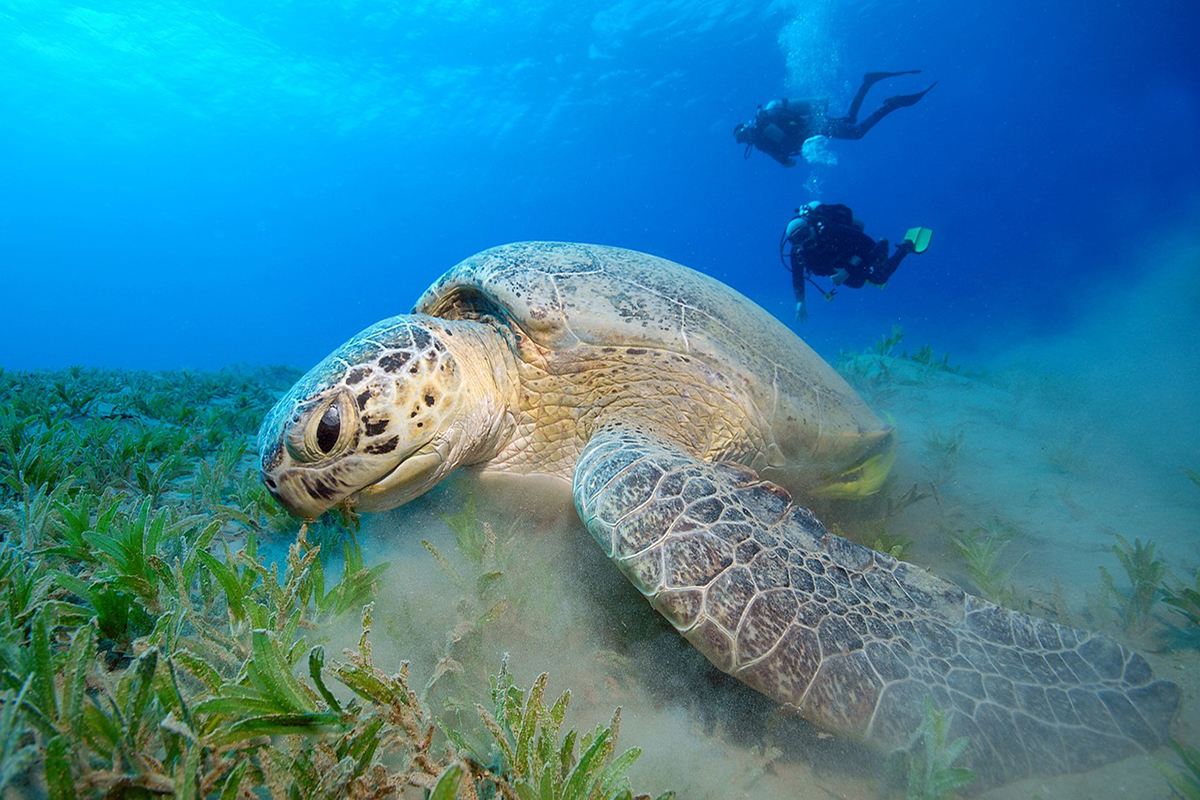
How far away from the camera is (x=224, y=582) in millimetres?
1312

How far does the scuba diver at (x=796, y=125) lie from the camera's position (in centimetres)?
1266

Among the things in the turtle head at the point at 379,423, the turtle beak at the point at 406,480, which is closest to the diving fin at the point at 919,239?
the turtle head at the point at 379,423

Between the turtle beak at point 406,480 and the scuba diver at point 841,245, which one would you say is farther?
the scuba diver at point 841,245

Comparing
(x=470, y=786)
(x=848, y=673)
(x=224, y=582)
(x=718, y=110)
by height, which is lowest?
(x=224, y=582)

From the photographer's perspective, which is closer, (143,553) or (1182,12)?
(143,553)

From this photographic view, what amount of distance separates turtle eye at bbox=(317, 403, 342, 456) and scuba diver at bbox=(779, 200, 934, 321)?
784 cm

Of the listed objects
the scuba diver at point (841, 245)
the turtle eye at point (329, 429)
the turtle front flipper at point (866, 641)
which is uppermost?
the scuba diver at point (841, 245)

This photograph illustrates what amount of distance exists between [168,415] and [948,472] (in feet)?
20.6

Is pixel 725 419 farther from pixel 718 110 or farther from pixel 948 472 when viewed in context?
pixel 718 110

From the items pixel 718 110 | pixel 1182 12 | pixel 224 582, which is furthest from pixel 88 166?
pixel 1182 12

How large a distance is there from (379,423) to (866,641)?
1.77 meters

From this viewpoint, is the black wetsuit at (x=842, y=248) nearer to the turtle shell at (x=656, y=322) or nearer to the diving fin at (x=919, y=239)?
the diving fin at (x=919, y=239)

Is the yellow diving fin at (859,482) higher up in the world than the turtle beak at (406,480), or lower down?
higher up

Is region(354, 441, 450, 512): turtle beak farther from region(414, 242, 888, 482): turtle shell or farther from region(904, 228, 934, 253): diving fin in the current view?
region(904, 228, 934, 253): diving fin
